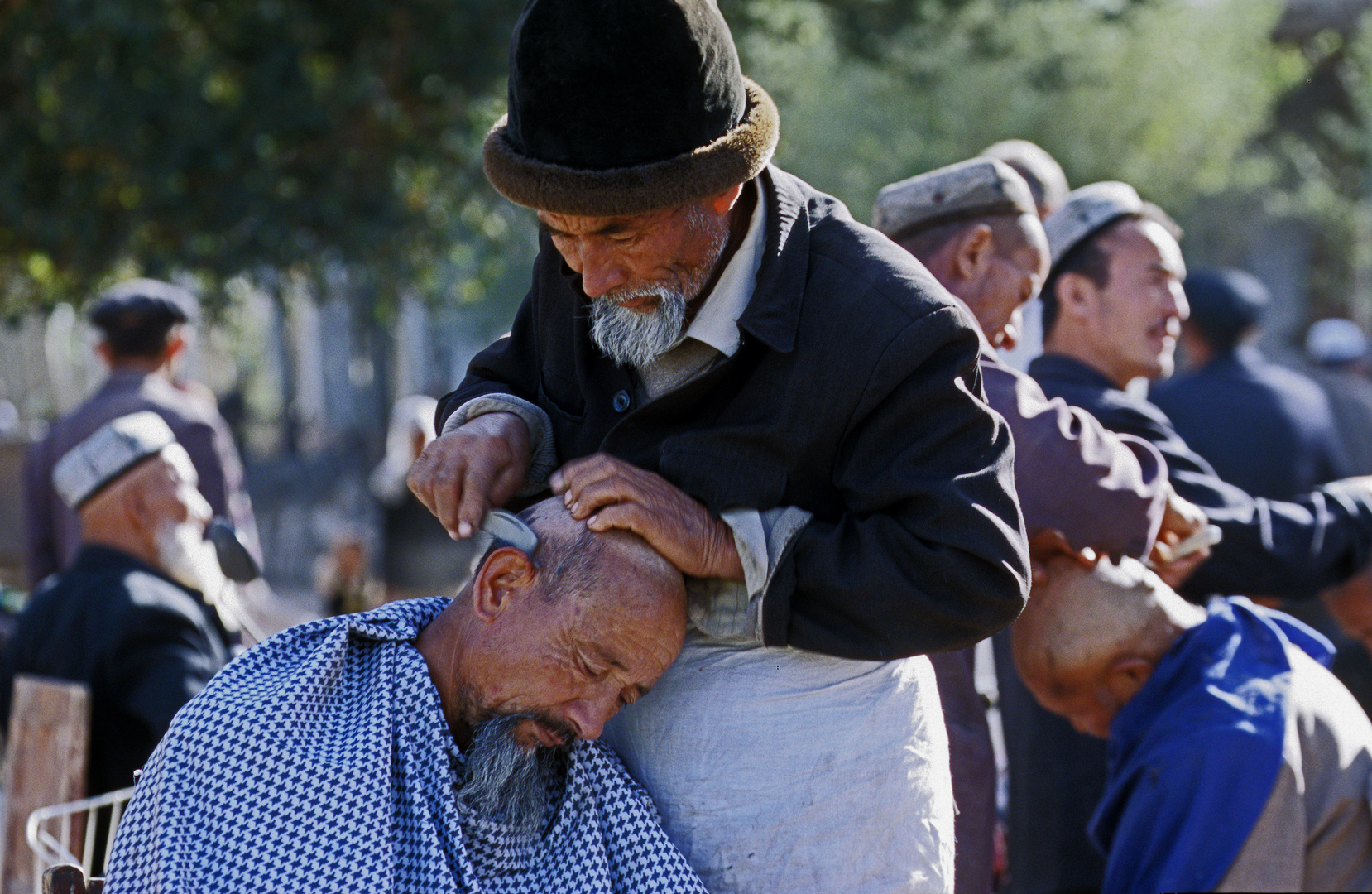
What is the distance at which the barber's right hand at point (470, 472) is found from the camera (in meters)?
2.21

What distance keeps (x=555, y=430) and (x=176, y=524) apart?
2232 mm

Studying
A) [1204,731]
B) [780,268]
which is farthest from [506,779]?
[1204,731]

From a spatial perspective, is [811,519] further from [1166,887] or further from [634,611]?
[1166,887]

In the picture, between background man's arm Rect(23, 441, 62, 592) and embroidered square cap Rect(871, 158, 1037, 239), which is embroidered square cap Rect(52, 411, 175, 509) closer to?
background man's arm Rect(23, 441, 62, 592)

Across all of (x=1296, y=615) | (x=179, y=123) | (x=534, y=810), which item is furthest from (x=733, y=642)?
(x=179, y=123)

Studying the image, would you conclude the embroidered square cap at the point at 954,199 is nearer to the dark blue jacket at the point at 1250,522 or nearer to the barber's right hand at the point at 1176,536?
the dark blue jacket at the point at 1250,522

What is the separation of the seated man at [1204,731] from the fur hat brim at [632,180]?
136 cm

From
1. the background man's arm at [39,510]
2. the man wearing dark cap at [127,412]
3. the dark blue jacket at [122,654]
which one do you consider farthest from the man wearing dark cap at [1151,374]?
the background man's arm at [39,510]

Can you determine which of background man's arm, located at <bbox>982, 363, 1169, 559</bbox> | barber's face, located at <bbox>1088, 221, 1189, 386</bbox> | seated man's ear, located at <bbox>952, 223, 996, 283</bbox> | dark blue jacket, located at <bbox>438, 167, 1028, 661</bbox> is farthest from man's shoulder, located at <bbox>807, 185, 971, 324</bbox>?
barber's face, located at <bbox>1088, 221, 1189, 386</bbox>

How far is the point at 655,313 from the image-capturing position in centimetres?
223

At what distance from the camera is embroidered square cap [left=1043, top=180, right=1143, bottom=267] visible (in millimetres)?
3732

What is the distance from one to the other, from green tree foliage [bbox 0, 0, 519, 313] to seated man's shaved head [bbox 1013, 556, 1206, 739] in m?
6.04

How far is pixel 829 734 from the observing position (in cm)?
222

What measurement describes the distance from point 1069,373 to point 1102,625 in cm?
83
